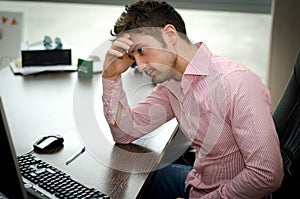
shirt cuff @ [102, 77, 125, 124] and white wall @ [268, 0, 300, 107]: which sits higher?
shirt cuff @ [102, 77, 125, 124]

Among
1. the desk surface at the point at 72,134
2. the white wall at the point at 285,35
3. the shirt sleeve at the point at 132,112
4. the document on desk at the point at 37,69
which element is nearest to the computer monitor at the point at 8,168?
the desk surface at the point at 72,134

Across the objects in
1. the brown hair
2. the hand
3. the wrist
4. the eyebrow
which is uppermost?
the brown hair

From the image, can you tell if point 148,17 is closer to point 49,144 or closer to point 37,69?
point 49,144

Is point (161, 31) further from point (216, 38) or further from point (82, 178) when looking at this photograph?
point (216, 38)

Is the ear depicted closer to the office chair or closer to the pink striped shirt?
the pink striped shirt

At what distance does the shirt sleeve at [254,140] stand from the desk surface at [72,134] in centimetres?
29

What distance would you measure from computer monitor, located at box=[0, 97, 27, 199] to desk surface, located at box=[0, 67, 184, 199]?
0.30 metres

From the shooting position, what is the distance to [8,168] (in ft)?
3.74

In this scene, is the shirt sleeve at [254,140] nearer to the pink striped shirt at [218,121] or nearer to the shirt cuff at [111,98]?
the pink striped shirt at [218,121]

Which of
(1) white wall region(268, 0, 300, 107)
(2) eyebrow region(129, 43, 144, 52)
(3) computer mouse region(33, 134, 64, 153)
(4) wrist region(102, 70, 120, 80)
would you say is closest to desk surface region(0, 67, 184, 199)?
(3) computer mouse region(33, 134, 64, 153)

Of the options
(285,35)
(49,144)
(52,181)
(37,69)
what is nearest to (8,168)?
(52,181)

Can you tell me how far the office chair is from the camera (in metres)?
1.61

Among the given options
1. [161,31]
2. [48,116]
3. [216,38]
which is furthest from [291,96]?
[216,38]

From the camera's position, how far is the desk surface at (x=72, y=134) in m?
1.49
